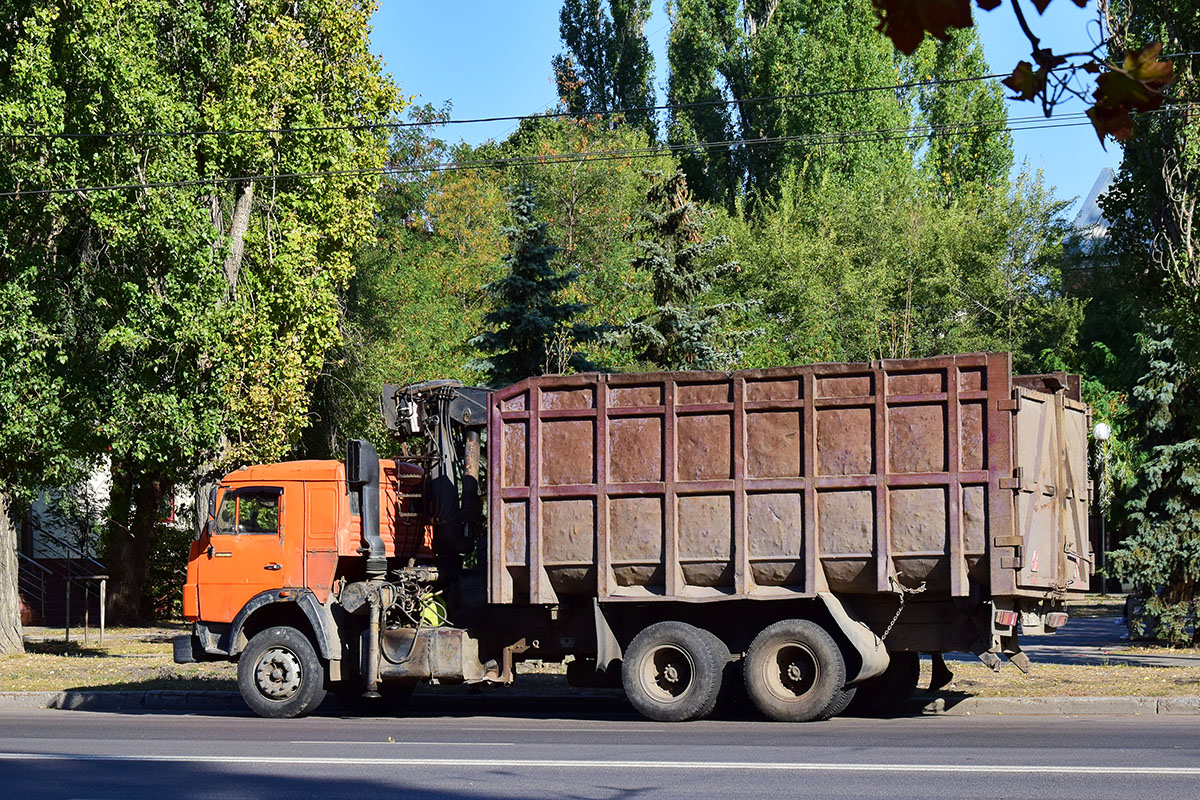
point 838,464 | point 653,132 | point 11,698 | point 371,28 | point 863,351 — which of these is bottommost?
point 11,698

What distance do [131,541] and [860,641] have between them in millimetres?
21893

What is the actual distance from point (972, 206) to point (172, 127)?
32.0 metres

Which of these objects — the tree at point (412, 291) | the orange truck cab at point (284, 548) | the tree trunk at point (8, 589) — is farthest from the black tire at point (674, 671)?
the tree at point (412, 291)

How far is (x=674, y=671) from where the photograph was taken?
13828mm

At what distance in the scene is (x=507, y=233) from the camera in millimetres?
24906

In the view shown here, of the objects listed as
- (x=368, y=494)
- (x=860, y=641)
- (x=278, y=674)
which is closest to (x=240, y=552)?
(x=278, y=674)

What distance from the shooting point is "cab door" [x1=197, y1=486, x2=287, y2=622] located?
1532 centimetres

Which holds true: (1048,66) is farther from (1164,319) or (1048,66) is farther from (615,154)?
(615,154)

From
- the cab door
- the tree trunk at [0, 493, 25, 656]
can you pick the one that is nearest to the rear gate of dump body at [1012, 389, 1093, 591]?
the cab door

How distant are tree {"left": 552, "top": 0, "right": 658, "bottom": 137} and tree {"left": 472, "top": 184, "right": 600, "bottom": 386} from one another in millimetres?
40106

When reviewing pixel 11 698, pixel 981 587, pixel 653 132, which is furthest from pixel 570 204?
pixel 981 587

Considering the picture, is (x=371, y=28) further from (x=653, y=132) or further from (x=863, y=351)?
(x=653, y=132)

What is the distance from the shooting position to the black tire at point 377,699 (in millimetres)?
15617

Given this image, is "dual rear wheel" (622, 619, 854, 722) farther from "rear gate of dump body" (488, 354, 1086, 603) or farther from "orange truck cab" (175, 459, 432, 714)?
"orange truck cab" (175, 459, 432, 714)
